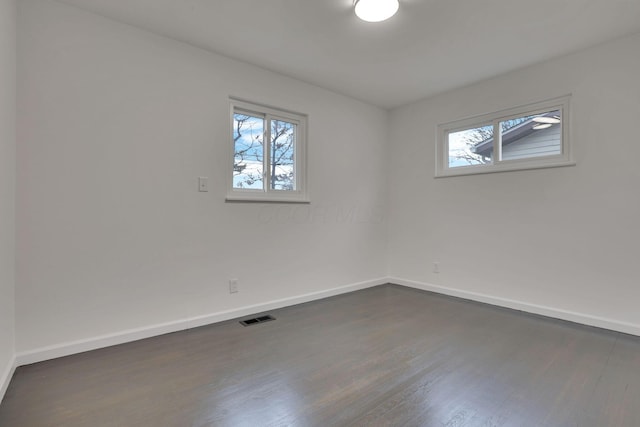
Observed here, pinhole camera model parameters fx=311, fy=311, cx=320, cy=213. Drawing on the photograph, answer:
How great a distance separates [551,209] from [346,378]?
2.58 m

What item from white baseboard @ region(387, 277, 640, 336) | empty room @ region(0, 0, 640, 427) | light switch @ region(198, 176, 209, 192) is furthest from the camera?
light switch @ region(198, 176, 209, 192)

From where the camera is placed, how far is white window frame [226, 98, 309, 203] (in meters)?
2.99

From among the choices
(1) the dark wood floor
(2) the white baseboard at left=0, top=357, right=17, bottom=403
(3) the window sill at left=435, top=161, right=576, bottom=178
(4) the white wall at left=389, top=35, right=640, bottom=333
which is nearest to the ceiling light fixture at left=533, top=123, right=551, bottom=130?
(4) the white wall at left=389, top=35, right=640, bottom=333

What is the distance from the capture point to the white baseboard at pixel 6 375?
65.0 inches

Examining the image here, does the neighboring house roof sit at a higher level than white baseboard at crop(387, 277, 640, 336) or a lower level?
higher

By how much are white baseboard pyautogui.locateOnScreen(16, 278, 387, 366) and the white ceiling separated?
93.9 inches

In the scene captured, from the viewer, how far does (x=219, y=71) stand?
2.88m

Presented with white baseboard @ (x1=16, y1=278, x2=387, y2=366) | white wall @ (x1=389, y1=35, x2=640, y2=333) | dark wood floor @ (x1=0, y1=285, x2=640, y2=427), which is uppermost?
white wall @ (x1=389, y1=35, x2=640, y2=333)

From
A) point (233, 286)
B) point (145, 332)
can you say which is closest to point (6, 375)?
point (145, 332)

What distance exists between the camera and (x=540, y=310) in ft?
10.00

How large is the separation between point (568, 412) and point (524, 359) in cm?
59

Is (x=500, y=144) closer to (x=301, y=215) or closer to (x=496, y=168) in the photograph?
(x=496, y=168)

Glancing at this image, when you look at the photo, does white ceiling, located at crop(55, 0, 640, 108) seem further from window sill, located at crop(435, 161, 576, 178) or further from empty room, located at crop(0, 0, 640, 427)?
window sill, located at crop(435, 161, 576, 178)

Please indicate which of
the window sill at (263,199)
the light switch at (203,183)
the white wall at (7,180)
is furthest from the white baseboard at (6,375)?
the window sill at (263,199)
